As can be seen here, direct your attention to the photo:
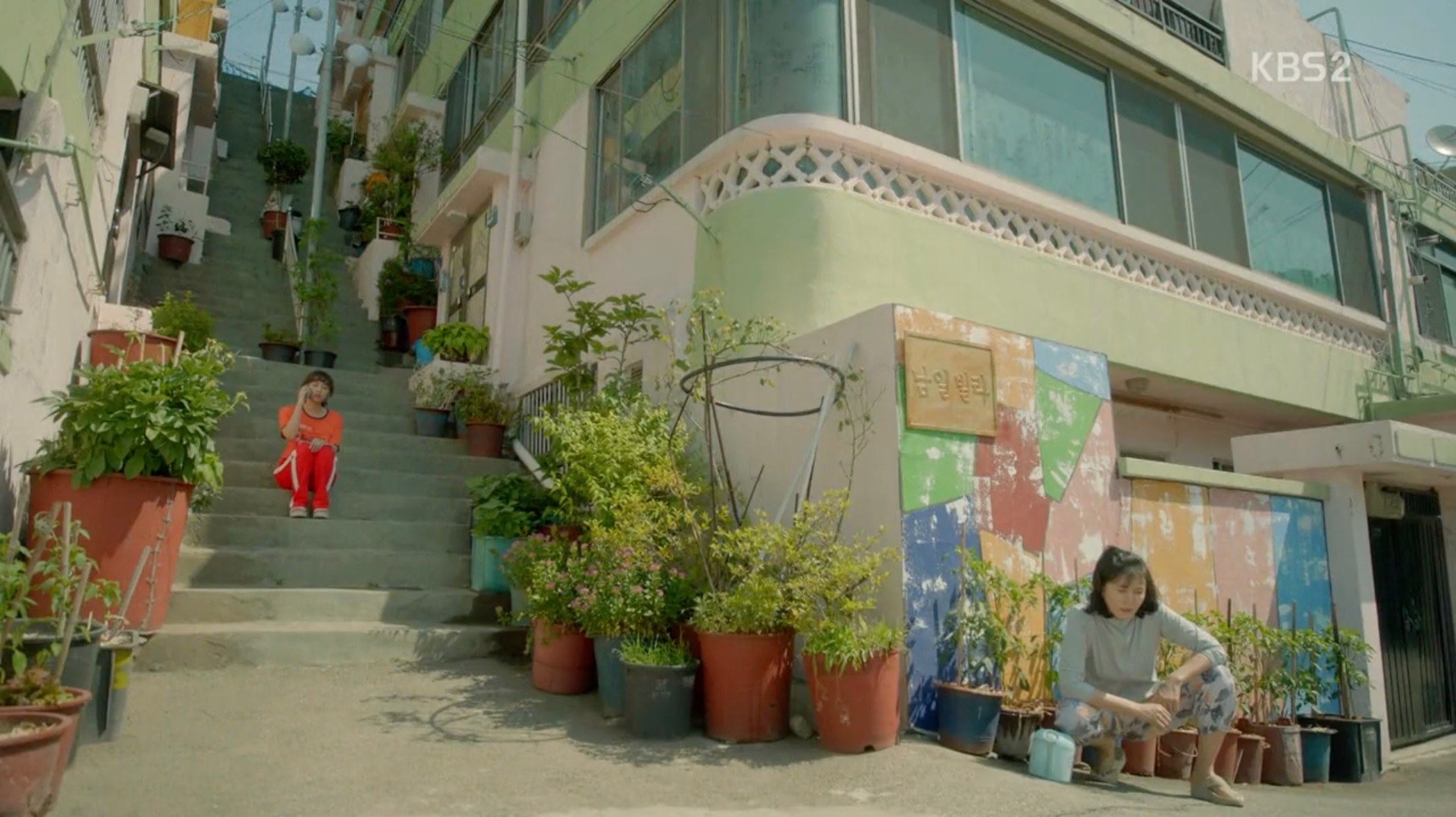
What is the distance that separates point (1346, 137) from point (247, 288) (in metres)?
14.8

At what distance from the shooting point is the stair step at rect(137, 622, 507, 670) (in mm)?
4754

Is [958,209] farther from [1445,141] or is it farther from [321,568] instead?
[1445,141]

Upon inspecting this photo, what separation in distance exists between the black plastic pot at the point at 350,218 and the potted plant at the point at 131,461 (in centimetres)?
1269

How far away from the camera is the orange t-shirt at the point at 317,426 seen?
6578 mm

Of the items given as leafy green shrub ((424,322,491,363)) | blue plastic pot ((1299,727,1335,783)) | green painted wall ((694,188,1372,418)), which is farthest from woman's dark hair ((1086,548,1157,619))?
leafy green shrub ((424,322,491,363))

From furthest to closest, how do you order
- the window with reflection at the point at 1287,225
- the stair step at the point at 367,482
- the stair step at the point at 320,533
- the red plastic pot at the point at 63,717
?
the window with reflection at the point at 1287,225, the stair step at the point at 367,482, the stair step at the point at 320,533, the red plastic pot at the point at 63,717

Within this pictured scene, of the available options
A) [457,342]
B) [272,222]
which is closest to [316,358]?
[457,342]

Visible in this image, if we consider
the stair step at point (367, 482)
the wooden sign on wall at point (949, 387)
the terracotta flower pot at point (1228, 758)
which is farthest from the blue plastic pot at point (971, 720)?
the stair step at point (367, 482)

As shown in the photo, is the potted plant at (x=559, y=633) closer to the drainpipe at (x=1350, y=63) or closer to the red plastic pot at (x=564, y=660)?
the red plastic pot at (x=564, y=660)

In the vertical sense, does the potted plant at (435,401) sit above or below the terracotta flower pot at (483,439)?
above

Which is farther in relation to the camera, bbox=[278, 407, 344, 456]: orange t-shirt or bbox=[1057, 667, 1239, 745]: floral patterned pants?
bbox=[278, 407, 344, 456]: orange t-shirt

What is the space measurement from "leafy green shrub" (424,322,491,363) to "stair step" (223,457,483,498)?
2.33 metres

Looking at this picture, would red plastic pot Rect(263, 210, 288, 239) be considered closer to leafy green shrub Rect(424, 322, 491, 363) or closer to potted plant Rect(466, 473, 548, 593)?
leafy green shrub Rect(424, 322, 491, 363)

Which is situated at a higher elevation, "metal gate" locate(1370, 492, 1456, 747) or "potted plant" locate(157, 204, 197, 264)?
"potted plant" locate(157, 204, 197, 264)
